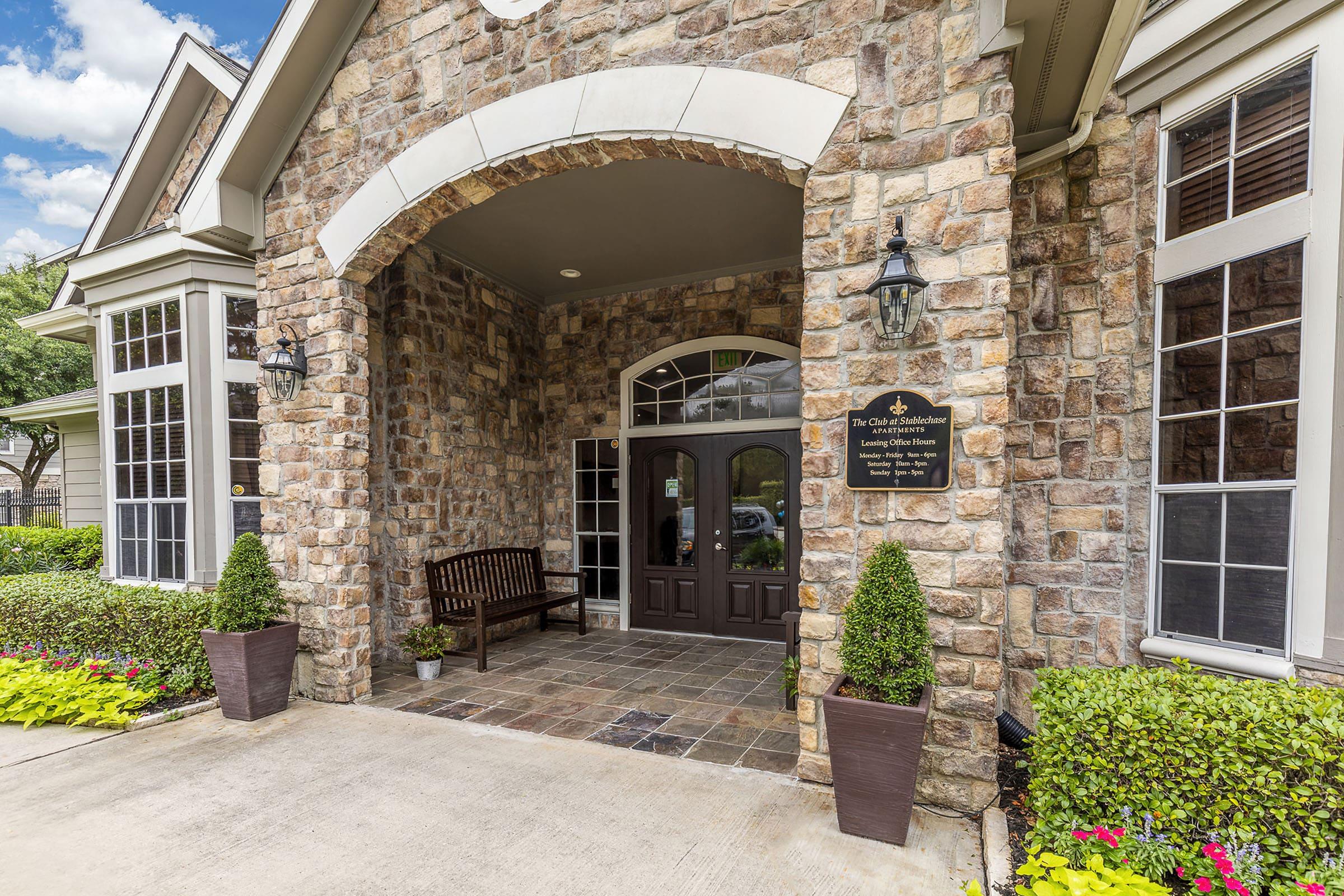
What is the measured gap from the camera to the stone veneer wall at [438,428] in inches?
207

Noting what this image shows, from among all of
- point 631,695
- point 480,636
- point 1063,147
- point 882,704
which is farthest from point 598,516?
point 1063,147

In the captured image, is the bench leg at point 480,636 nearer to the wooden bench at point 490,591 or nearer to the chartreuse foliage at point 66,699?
the wooden bench at point 490,591

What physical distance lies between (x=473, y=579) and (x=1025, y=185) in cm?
538

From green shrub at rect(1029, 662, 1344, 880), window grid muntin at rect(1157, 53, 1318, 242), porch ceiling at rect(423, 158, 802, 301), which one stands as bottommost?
green shrub at rect(1029, 662, 1344, 880)

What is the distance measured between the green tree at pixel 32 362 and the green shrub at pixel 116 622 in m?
10.4

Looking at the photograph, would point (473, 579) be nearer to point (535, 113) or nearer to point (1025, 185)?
point (535, 113)

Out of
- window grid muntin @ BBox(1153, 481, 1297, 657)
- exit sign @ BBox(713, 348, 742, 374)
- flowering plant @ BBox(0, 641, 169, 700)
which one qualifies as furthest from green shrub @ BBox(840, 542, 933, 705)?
flowering plant @ BBox(0, 641, 169, 700)

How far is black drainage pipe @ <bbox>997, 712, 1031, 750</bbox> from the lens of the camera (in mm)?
3072

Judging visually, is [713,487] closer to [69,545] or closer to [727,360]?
[727,360]

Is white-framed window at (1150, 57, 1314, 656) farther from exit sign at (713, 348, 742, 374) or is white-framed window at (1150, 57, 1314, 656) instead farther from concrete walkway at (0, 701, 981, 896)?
exit sign at (713, 348, 742, 374)

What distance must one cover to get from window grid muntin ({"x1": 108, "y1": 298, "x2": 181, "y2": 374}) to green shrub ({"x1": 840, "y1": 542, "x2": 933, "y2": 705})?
581 centimetres

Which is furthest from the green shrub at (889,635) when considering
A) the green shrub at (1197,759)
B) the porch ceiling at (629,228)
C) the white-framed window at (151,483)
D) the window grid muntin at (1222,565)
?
the white-framed window at (151,483)

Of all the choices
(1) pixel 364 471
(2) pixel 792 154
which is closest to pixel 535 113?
(2) pixel 792 154

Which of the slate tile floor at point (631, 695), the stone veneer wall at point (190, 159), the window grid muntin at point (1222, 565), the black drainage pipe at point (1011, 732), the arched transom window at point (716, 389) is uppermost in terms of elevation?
the stone veneer wall at point (190, 159)
